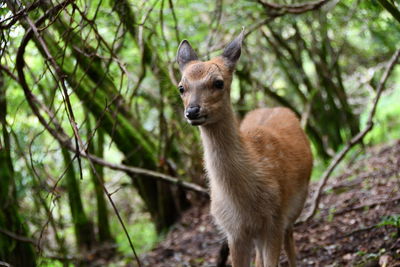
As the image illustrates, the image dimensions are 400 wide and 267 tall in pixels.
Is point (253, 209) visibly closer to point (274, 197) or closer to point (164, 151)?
point (274, 197)

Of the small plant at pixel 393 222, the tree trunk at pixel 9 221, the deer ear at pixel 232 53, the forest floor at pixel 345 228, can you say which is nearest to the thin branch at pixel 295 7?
the deer ear at pixel 232 53

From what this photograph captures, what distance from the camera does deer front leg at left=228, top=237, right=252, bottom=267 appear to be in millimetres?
5113

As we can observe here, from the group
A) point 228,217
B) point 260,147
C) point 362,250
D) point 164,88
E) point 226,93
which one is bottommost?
point 362,250

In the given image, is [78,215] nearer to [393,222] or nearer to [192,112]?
[192,112]

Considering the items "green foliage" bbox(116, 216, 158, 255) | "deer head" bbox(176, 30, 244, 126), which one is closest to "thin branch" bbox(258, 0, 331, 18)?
"deer head" bbox(176, 30, 244, 126)

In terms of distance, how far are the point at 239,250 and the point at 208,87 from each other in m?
1.70

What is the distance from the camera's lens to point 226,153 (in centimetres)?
499

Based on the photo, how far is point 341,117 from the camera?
37.0 feet

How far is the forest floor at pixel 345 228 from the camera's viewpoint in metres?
5.54

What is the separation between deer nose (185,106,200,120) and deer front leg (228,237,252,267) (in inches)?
57.5

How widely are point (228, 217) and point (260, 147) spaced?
0.88m

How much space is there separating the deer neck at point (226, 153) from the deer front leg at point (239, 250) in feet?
1.85

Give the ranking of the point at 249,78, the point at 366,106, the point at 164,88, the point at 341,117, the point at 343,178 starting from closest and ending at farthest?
1. the point at 164,88
2. the point at 343,178
3. the point at 249,78
4. the point at 341,117
5. the point at 366,106

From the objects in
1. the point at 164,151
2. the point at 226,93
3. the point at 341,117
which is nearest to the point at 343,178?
the point at 341,117
